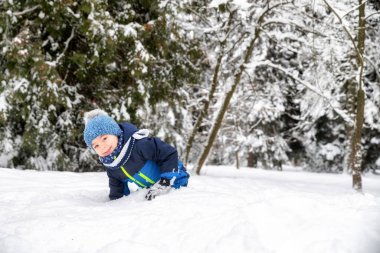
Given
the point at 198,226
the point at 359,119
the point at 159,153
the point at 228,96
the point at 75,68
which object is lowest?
the point at 198,226

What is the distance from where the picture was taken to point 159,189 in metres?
3.10

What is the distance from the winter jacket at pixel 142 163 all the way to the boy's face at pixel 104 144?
0.38 ft

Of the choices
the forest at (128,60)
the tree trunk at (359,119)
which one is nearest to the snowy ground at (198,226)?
the forest at (128,60)

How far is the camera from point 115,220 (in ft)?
7.84

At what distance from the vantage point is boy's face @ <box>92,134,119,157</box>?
3211 millimetres

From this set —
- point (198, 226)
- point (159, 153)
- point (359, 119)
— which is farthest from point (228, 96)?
point (198, 226)

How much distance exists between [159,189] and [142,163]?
1.27 ft

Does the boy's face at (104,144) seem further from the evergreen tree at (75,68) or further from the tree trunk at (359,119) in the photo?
the tree trunk at (359,119)

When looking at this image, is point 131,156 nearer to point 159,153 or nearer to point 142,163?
point 142,163

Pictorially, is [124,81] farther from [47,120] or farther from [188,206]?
[188,206]

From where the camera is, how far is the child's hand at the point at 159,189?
3.03m

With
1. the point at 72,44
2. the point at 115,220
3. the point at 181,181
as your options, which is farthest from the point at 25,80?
the point at 115,220

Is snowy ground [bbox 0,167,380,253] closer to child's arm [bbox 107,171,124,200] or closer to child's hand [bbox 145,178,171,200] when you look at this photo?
child's hand [bbox 145,178,171,200]

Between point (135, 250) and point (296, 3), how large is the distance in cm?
632
